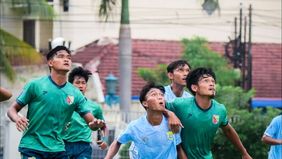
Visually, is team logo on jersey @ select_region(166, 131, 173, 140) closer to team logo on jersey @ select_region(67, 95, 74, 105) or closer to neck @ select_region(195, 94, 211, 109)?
neck @ select_region(195, 94, 211, 109)

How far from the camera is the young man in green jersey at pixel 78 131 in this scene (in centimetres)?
1278

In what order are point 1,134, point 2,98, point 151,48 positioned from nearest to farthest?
point 2,98 < point 1,134 < point 151,48

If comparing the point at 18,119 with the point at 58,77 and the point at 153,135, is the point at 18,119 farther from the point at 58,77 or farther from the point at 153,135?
the point at 153,135

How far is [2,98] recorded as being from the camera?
7555mm

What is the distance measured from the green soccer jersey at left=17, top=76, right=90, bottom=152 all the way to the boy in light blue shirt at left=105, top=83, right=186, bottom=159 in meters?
0.70

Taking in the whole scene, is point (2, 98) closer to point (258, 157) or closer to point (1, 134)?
point (258, 157)

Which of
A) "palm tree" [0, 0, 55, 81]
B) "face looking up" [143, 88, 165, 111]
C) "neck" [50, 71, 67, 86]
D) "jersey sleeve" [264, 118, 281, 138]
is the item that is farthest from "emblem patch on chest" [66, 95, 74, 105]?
"palm tree" [0, 0, 55, 81]

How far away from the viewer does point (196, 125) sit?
10.7m

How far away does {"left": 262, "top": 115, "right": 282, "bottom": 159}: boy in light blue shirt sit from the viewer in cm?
1195

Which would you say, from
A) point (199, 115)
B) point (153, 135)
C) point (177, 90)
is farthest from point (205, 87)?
point (177, 90)

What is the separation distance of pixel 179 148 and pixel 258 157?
8.80m

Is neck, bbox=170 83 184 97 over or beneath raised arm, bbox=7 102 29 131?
over

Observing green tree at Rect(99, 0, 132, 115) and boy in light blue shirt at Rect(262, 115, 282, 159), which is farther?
green tree at Rect(99, 0, 132, 115)

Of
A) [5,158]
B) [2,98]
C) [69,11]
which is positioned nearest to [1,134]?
[5,158]
